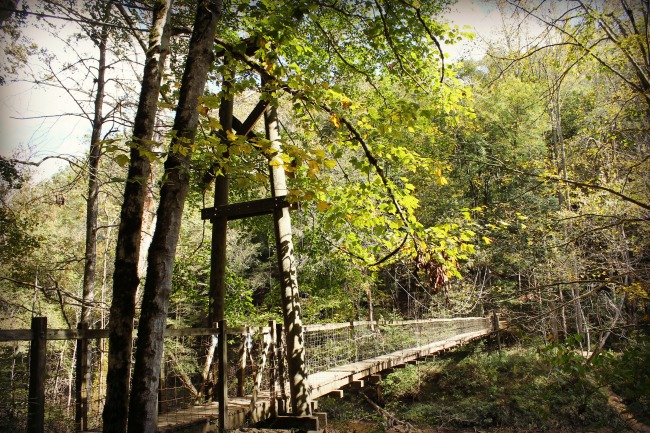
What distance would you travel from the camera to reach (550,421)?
911cm

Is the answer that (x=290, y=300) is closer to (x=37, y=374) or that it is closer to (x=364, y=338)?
(x=37, y=374)

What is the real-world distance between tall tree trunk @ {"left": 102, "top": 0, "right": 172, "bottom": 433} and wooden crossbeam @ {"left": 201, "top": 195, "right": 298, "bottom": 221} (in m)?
2.00

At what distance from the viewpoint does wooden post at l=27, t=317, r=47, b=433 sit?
245 cm

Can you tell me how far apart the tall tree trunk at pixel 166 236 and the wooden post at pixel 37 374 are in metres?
0.78

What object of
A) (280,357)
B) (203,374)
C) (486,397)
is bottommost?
(486,397)

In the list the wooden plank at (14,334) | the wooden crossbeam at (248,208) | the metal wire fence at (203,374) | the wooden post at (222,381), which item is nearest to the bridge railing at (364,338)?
the metal wire fence at (203,374)

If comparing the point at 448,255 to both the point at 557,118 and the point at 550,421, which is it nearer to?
the point at 550,421

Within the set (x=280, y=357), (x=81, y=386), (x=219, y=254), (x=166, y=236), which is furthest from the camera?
(x=219, y=254)

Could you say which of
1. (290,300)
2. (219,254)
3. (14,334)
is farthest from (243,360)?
(14,334)

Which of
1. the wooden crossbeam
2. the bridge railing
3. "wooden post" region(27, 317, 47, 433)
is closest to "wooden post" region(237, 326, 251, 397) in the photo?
the bridge railing

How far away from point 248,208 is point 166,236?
233 cm

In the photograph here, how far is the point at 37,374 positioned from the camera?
8.43ft

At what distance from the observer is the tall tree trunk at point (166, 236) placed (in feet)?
7.11

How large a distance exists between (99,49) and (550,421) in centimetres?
1169
